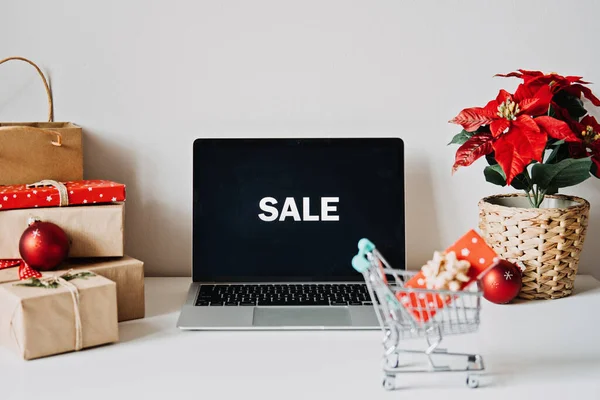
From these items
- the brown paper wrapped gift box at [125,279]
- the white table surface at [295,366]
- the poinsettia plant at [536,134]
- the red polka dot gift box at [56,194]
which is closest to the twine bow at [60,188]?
the red polka dot gift box at [56,194]

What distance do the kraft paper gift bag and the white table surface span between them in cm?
34

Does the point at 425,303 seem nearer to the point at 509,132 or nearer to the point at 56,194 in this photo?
the point at 509,132

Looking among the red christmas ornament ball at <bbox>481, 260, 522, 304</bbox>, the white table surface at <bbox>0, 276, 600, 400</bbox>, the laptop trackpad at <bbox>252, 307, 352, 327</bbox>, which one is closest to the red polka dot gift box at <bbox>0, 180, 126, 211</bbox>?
the white table surface at <bbox>0, 276, 600, 400</bbox>

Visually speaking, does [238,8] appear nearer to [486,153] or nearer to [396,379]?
[486,153]

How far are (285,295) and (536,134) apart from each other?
0.52 metres

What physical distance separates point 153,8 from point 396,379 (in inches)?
34.5

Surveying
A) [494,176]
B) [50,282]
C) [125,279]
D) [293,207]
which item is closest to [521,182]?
[494,176]

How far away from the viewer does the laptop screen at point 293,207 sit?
138cm

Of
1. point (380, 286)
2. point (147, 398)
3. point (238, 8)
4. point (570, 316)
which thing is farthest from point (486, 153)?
point (147, 398)

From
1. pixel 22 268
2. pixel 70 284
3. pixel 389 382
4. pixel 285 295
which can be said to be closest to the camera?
pixel 389 382

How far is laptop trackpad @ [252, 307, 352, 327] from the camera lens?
1.16 meters

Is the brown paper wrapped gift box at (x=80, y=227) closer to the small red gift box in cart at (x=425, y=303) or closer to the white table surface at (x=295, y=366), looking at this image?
the white table surface at (x=295, y=366)

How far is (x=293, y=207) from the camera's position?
139 cm

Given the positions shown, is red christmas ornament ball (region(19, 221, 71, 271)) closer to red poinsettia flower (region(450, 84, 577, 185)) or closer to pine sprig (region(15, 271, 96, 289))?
pine sprig (region(15, 271, 96, 289))
